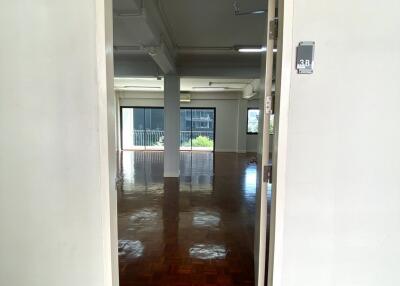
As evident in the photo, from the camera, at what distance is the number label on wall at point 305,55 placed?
1.22m

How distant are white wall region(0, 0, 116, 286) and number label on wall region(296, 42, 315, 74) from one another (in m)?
0.93

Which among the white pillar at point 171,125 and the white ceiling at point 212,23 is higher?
the white ceiling at point 212,23

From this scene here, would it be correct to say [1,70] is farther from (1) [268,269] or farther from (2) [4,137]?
(1) [268,269]

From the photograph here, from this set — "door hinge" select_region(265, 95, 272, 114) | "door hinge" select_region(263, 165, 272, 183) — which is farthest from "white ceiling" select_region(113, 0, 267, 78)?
"door hinge" select_region(263, 165, 272, 183)

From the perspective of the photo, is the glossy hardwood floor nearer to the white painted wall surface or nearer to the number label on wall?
the number label on wall

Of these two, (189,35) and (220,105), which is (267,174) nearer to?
(189,35)

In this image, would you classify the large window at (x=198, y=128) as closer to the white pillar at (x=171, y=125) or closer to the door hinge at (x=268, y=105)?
the white pillar at (x=171, y=125)

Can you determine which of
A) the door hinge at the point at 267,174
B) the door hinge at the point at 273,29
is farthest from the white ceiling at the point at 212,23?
the door hinge at the point at 267,174

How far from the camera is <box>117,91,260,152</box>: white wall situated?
1175 cm

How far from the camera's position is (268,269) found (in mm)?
1391

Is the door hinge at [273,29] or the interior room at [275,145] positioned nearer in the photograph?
the interior room at [275,145]

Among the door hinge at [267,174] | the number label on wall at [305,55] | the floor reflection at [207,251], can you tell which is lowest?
the floor reflection at [207,251]

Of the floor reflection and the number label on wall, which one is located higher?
the number label on wall

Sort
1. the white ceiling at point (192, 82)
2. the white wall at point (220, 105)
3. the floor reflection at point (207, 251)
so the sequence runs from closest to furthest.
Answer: the floor reflection at point (207, 251) < the white ceiling at point (192, 82) < the white wall at point (220, 105)
